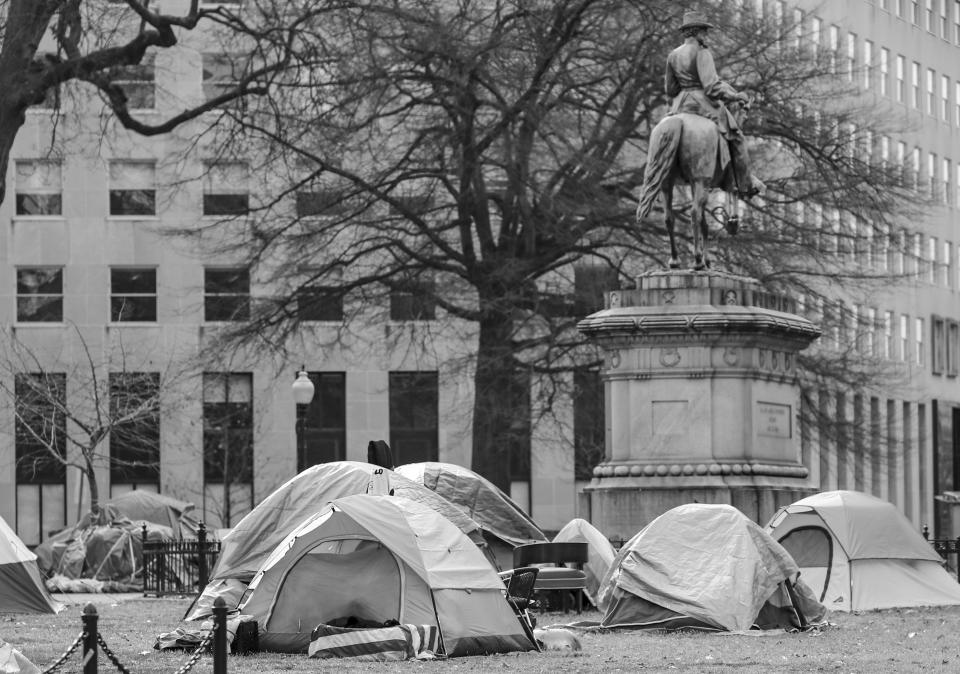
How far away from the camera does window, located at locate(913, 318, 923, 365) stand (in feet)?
259

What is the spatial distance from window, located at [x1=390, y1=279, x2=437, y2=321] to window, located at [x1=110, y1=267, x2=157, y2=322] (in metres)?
22.7

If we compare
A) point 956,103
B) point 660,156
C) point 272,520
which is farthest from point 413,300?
point 956,103

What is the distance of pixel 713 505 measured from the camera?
2181 centimetres

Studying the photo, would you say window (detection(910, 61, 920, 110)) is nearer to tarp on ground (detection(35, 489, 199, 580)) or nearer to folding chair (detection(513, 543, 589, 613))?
tarp on ground (detection(35, 489, 199, 580))

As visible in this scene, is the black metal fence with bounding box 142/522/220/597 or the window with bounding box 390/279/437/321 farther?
the window with bounding box 390/279/437/321

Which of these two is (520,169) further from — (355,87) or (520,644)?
(520,644)

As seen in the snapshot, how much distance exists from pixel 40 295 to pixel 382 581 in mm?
44022

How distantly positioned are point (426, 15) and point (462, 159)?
8.36ft

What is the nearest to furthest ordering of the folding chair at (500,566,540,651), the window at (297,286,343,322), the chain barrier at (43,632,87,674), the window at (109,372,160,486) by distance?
the chain barrier at (43,632,87,674), the folding chair at (500,566,540,651), the window at (297,286,343,322), the window at (109,372,160,486)

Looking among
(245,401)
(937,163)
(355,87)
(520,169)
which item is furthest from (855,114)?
(937,163)

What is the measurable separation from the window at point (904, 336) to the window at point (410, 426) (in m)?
21.7

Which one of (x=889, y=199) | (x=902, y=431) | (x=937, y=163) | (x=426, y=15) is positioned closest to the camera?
(x=426, y=15)

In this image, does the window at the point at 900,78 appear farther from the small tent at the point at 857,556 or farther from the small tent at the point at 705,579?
the small tent at the point at 705,579

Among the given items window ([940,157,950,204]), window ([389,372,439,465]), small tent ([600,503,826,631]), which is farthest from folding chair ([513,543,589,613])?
window ([940,157,950,204])
